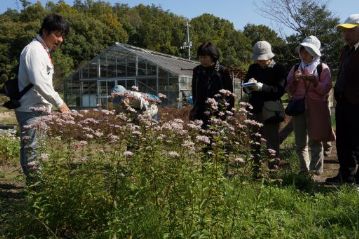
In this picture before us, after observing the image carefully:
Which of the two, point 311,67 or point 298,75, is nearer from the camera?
point 298,75

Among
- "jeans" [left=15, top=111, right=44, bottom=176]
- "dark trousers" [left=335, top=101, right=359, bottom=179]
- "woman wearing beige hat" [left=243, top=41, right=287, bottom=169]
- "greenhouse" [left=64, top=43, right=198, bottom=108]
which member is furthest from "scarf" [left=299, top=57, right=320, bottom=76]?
"greenhouse" [left=64, top=43, right=198, bottom=108]

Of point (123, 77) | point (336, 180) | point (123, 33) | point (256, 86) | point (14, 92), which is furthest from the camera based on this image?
point (123, 33)

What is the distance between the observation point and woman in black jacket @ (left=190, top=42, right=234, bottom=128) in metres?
4.84

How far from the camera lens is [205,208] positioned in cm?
270

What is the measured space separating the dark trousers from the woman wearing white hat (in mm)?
181

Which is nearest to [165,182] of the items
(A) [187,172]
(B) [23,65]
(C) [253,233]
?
(A) [187,172]

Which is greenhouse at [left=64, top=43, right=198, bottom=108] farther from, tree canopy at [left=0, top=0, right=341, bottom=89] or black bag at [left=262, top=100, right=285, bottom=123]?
black bag at [left=262, top=100, right=285, bottom=123]

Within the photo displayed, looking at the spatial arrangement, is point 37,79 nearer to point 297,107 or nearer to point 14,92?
point 14,92

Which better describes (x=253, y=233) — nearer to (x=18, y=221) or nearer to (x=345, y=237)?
(x=345, y=237)

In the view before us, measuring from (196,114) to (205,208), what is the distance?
247cm

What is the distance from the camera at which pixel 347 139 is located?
484cm

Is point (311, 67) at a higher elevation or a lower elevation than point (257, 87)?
higher

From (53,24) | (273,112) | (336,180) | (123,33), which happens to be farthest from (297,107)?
(123,33)

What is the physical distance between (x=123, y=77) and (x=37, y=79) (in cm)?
2753
